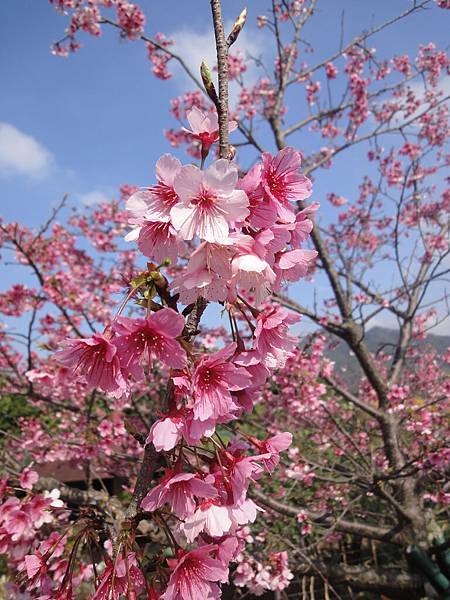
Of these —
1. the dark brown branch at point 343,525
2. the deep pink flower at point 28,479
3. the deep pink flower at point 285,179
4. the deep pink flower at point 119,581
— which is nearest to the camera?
the deep pink flower at point 119,581

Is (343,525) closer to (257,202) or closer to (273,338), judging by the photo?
(273,338)

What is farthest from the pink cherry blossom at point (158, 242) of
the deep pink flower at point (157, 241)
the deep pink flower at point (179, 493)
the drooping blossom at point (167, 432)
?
the deep pink flower at point (179, 493)

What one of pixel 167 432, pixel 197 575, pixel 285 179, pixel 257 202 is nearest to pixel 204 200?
pixel 257 202

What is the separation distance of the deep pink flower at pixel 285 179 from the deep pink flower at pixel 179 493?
2.06 feet

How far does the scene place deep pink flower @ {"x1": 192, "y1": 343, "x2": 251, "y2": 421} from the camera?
36.9 inches

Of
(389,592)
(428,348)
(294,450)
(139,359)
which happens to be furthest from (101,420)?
(428,348)

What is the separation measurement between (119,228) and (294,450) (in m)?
5.96

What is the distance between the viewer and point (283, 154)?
1.05 meters

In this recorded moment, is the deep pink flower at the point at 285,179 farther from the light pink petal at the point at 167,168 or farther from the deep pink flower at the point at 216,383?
the deep pink flower at the point at 216,383

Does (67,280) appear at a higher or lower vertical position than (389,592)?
higher

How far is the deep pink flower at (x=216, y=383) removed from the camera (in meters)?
0.94

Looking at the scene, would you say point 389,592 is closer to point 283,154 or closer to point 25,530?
point 25,530

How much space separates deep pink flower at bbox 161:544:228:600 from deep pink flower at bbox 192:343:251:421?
33cm

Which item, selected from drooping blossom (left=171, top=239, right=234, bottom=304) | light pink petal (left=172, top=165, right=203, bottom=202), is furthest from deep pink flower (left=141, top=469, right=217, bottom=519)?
light pink petal (left=172, top=165, right=203, bottom=202)
